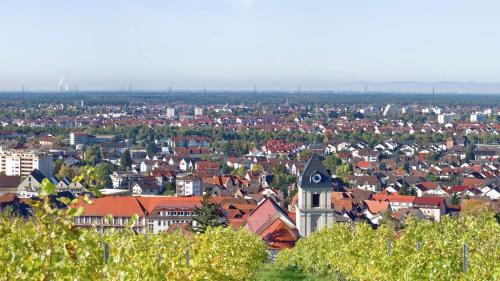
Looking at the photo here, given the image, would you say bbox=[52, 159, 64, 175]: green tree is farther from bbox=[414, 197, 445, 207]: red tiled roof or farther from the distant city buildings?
bbox=[414, 197, 445, 207]: red tiled roof

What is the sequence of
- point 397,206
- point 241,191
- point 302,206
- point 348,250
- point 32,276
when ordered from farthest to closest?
point 241,191, point 397,206, point 302,206, point 348,250, point 32,276

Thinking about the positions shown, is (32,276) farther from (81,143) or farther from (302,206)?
(81,143)

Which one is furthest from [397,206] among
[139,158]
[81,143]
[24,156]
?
[81,143]

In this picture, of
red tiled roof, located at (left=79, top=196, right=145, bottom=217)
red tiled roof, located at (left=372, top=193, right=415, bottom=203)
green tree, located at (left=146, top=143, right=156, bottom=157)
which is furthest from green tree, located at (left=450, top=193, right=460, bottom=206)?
green tree, located at (left=146, top=143, right=156, bottom=157)

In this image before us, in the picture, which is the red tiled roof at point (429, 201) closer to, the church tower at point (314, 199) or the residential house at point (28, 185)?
the church tower at point (314, 199)

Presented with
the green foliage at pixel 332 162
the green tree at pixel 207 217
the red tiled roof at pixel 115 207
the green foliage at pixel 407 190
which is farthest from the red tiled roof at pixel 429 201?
the green foliage at pixel 332 162
